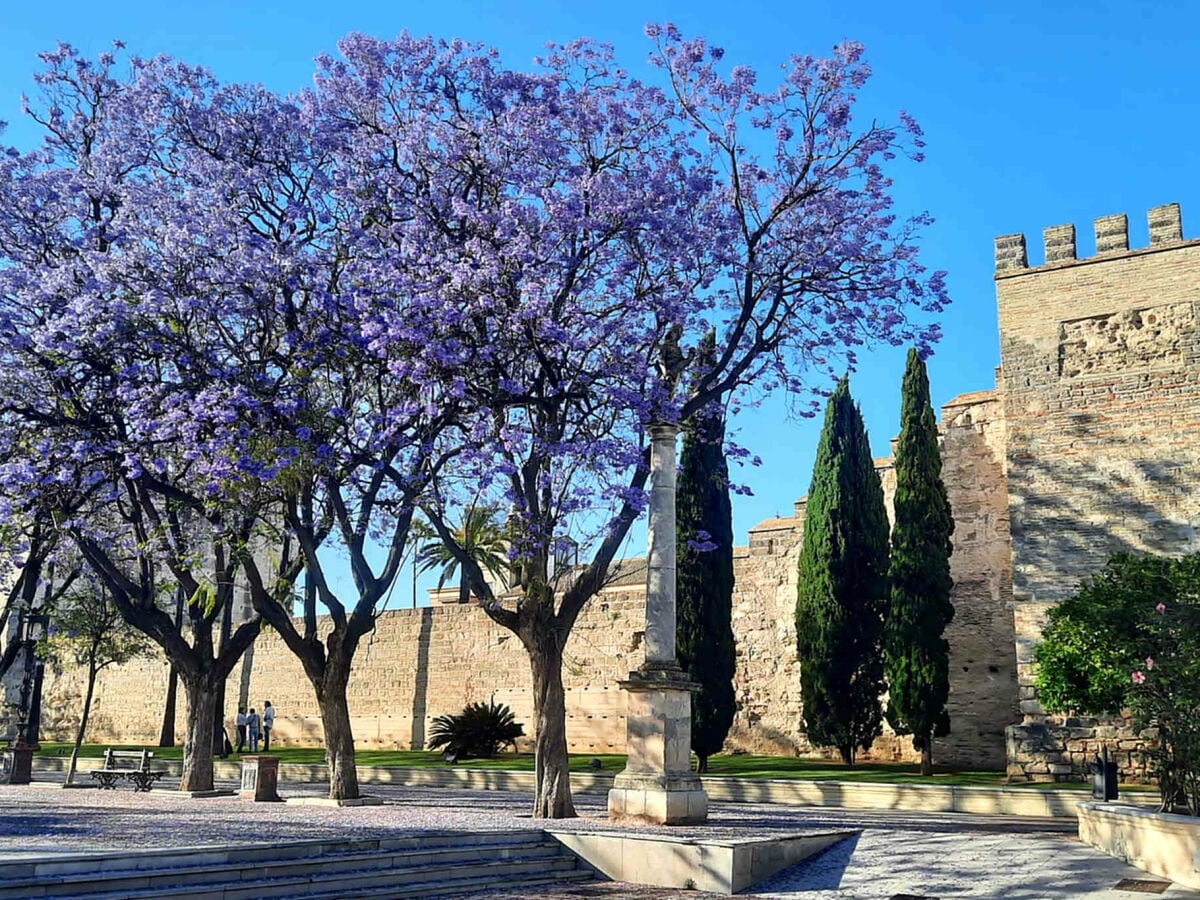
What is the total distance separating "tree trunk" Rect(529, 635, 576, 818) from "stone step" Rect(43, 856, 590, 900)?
1983mm

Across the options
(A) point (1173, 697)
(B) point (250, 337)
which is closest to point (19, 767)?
(B) point (250, 337)

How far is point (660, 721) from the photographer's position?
12438mm

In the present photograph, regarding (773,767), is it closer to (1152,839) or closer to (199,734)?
(199,734)

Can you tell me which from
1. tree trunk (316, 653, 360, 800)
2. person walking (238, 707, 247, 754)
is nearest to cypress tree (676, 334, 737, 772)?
tree trunk (316, 653, 360, 800)

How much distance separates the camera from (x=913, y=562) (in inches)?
824

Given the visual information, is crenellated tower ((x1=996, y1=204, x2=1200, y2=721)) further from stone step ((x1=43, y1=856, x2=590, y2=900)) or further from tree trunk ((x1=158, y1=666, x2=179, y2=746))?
tree trunk ((x1=158, y1=666, x2=179, y2=746))

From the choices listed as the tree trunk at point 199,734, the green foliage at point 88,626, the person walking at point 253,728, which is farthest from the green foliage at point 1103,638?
the person walking at point 253,728

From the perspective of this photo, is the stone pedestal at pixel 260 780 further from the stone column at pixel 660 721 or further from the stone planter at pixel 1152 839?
the stone planter at pixel 1152 839

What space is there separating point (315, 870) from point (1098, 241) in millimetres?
17672

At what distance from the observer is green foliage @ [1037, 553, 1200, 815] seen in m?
10.8

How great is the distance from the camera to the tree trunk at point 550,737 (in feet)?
43.5

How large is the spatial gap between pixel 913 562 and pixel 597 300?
9787 mm

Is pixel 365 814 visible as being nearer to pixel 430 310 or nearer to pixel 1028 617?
pixel 430 310

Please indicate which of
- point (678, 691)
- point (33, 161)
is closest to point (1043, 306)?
point (678, 691)
